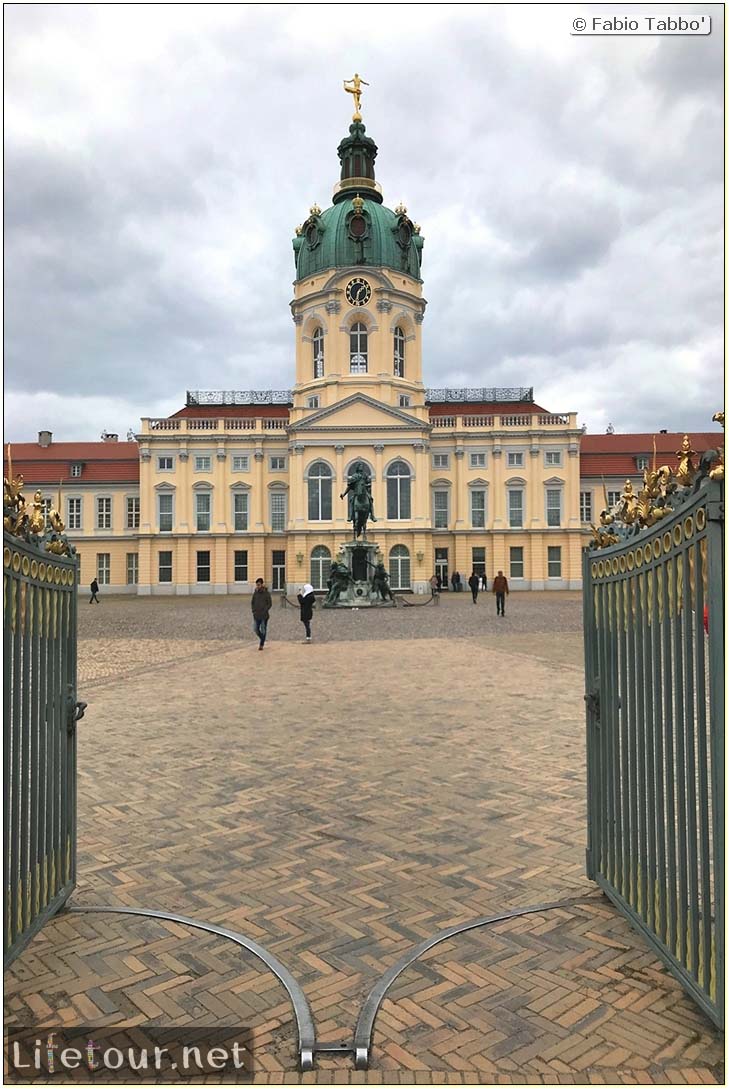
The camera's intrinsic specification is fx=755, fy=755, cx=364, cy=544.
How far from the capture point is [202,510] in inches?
2240

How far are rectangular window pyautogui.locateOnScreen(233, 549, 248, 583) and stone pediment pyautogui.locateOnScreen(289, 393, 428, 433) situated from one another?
414 inches

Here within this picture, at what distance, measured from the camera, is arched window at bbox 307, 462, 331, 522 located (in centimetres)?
5312

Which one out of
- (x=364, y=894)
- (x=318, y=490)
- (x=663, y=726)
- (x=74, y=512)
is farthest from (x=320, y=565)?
(x=663, y=726)

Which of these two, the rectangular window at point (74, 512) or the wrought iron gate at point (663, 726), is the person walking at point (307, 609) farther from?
the rectangular window at point (74, 512)

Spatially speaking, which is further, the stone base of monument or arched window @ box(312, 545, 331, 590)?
arched window @ box(312, 545, 331, 590)

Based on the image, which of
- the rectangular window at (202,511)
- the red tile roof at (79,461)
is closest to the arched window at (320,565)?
the rectangular window at (202,511)

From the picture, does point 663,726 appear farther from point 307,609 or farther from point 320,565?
point 320,565

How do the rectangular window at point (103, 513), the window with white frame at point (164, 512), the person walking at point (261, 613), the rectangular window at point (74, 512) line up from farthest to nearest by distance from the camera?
1. the rectangular window at point (103, 513)
2. the rectangular window at point (74, 512)
3. the window with white frame at point (164, 512)
4. the person walking at point (261, 613)

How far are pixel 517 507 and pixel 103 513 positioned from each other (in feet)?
105

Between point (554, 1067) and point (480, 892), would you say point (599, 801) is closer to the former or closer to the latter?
point (480, 892)

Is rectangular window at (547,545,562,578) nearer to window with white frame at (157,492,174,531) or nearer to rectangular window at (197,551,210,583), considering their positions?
rectangular window at (197,551,210,583)

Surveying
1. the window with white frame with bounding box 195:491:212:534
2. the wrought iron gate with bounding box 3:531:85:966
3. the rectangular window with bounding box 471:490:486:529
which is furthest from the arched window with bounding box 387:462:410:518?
the wrought iron gate with bounding box 3:531:85:966

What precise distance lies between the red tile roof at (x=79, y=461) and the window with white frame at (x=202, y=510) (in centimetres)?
578

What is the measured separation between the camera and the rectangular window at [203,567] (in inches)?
2224
